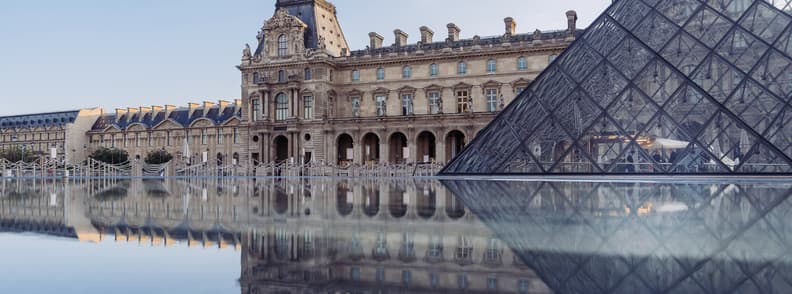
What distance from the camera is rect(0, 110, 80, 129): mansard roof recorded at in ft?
200

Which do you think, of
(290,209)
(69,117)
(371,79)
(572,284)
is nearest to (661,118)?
(290,209)

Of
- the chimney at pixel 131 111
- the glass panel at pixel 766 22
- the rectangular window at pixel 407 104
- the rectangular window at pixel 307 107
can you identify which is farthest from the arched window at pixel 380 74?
the chimney at pixel 131 111

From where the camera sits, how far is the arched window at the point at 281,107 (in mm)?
40781

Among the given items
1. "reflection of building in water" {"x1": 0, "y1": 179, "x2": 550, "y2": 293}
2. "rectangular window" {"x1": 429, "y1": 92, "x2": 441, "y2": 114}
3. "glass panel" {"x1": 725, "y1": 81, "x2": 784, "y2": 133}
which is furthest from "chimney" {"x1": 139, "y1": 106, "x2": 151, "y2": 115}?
"reflection of building in water" {"x1": 0, "y1": 179, "x2": 550, "y2": 293}

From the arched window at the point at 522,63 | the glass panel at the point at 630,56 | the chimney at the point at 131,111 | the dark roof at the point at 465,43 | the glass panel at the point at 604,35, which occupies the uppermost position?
the dark roof at the point at 465,43

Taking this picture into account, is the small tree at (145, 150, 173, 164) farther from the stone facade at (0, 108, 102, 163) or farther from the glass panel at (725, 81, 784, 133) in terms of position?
the glass panel at (725, 81, 784, 133)

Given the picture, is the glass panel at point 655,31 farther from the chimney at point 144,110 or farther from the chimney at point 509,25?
the chimney at point 144,110

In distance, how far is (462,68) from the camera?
124 feet

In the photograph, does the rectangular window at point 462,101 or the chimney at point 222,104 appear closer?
the rectangular window at point 462,101

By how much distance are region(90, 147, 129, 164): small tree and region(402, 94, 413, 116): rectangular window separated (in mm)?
27858

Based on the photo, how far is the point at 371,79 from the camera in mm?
39906

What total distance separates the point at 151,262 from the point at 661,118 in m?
13.4

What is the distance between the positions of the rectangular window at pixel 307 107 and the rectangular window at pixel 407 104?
600cm

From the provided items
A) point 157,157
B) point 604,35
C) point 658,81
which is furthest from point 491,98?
point 157,157
